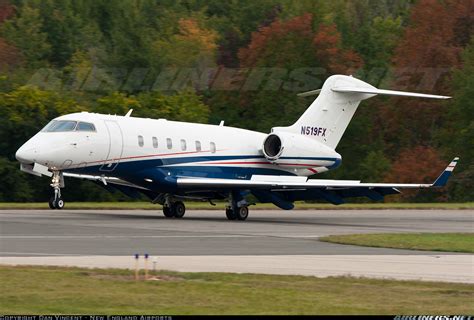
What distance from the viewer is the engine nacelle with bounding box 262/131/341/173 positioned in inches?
1484

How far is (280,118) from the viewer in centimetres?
6488

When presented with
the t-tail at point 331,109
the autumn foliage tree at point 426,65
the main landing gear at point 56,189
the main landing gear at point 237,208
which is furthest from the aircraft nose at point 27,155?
the autumn foliage tree at point 426,65

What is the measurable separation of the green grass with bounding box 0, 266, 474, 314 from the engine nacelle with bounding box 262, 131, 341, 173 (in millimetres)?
19378

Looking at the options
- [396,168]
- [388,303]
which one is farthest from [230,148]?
[396,168]

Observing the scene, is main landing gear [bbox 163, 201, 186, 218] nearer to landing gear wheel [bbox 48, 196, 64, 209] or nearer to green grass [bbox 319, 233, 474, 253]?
landing gear wheel [bbox 48, 196, 64, 209]

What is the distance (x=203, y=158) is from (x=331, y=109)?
6.08 metres

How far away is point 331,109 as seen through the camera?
3991 centimetres

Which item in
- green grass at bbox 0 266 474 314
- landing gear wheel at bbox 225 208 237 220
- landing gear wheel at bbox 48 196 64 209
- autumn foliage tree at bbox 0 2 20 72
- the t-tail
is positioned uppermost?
green grass at bbox 0 266 474 314

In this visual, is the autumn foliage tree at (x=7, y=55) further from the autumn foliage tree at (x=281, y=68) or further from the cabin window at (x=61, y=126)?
the cabin window at (x=61, y=126)

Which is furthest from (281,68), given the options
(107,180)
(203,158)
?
(107,180)

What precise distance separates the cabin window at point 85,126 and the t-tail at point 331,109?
28.3ft

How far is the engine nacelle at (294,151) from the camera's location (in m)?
37.7

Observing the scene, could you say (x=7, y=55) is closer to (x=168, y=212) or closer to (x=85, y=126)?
(x=168, y=212)

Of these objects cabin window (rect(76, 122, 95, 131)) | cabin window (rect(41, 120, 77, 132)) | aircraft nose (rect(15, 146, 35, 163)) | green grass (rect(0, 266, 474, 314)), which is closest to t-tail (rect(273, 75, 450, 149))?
cabin window (rect(76, 122, 95, 131))
